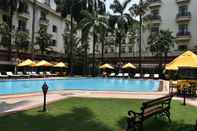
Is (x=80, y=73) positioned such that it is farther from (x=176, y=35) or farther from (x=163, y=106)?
(x=163, y=106)

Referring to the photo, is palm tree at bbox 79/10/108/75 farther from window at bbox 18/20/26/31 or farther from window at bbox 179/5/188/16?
window at bbox 179/5/188/16

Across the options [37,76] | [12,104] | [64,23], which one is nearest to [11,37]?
[37,76]

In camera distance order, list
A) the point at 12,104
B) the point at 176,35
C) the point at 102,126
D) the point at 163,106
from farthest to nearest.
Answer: the point at 176,35 < the point at 12,104 < the point at 163,106 < the point at 102,126

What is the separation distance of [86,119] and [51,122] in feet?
4.29

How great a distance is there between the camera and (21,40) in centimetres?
4888

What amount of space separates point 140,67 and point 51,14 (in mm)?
19988

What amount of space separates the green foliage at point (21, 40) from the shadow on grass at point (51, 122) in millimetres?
37314

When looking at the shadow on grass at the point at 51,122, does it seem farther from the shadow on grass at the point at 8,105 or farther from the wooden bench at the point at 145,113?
the shadow on grass at the point at 8,105

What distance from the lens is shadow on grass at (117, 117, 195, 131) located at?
1058 cm

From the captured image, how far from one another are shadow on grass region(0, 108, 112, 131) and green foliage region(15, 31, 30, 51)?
3731 centimetres

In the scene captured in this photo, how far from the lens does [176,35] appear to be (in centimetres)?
5503

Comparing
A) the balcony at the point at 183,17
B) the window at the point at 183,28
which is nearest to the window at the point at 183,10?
the balcony at the point at 183,17

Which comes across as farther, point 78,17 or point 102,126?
point 78,17

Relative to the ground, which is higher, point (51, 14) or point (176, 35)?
point (51, 14)
